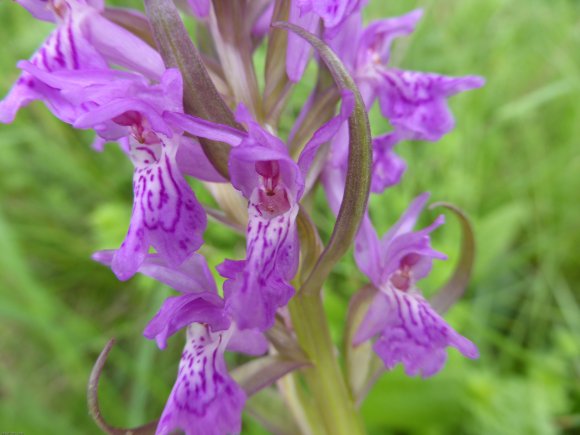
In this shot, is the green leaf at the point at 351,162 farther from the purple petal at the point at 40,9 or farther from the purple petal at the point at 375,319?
the purple petal at the point at 40,9

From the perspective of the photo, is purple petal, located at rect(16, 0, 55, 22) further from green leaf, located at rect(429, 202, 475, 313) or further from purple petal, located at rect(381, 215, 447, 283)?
green leaf, located at rect(429, 202, 475, 313)

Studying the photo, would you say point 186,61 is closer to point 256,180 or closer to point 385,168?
point 256,180

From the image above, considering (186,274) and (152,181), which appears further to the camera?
(186,274)

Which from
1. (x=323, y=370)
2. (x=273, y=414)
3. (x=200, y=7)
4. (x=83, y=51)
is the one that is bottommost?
(x=273, y=414)

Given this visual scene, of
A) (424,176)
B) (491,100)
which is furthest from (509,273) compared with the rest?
(491,100)

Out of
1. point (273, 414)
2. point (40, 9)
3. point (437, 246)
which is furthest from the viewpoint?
point (437, 246)

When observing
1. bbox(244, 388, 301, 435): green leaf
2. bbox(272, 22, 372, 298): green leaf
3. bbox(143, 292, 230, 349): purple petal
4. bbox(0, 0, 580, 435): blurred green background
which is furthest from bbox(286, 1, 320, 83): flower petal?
bbox(0, 0, 580, 435): blurred green background

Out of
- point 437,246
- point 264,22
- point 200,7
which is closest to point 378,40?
point 264,22

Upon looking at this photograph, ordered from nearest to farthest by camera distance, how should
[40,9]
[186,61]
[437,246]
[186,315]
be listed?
[186,61], [186,315], [40,9], [437,246]

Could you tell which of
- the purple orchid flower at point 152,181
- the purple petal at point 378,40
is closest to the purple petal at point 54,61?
the purple orchid flower at point 152,181
